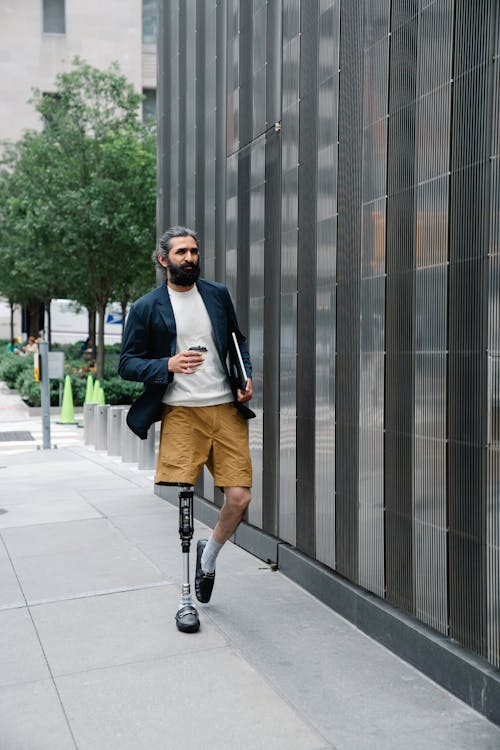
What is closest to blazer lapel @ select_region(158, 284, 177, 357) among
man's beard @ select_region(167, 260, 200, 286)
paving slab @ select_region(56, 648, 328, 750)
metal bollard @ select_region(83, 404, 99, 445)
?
man's beard @ select_region(167, 260, 200, 286)

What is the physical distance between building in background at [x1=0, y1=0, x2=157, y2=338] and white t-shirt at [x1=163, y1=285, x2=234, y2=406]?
44.9 metres

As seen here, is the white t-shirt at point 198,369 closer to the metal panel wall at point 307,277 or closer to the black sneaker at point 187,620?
the metal panel wall at point 307,277

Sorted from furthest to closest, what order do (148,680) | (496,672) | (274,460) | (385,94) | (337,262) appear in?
1. (274,460)
2. (337,262)
3. (385,94)
4. (148,680)
5. (496,672)

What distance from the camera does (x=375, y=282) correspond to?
4.45m

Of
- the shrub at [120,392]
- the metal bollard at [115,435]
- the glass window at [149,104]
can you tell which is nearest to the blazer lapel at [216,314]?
the metal bollard at [115,435]

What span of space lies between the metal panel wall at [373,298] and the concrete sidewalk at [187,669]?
0.56 metres

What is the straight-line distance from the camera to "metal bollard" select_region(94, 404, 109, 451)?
1402 centimetres

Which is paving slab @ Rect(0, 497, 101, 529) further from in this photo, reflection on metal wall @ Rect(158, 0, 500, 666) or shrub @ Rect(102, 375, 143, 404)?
shrub @ Rect(102, 375, 143, 404)

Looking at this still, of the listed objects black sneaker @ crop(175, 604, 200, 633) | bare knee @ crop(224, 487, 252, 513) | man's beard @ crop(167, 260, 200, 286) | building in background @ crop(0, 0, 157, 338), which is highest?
building in background @ crop(0, 0, 157, 338)

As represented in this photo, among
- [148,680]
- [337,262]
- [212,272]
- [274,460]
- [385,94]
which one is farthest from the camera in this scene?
[212,272]

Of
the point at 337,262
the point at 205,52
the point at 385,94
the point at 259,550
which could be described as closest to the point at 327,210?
the point at 337,262

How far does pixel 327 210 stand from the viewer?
5062 millimetres

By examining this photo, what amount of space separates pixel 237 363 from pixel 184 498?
30.2 inches

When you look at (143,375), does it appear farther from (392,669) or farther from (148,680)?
(392,669)
